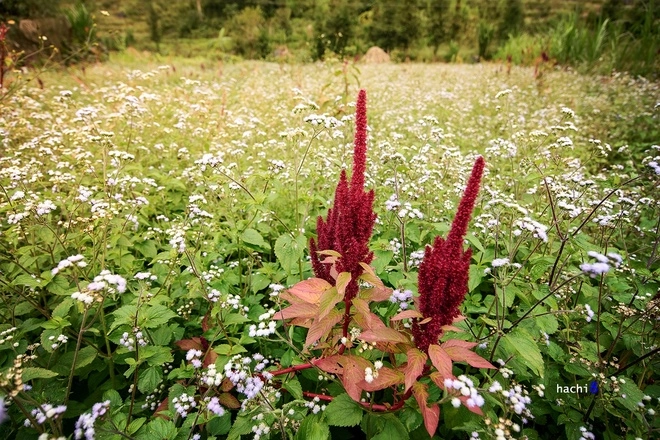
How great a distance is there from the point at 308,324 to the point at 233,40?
28.7m

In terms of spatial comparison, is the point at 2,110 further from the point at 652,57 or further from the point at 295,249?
the point at 652,57

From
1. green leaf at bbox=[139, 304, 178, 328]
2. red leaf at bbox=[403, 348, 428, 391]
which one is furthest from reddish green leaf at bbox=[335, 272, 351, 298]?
green leaf at bbox=[139, 304, 178, 328]

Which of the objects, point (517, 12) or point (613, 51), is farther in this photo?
point (517, 12)

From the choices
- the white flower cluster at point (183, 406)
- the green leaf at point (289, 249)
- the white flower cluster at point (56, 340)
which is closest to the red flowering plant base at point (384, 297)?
the green leaf at point (289, 249)

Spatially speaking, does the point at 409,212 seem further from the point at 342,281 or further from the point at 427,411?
the point at 427,411

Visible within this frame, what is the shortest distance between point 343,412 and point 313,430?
200 millimetres

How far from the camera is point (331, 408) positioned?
1.84 m

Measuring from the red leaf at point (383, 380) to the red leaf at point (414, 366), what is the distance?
0.11 meters

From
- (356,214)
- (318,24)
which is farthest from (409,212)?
(318,24)

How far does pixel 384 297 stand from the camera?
199 centimetres

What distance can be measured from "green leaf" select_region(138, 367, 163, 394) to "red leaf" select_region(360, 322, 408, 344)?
137cm

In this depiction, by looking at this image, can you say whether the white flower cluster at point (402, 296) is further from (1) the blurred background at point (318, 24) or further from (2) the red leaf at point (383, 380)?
(1) the blurred background at point (318, 24)

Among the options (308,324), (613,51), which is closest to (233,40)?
(613,51)

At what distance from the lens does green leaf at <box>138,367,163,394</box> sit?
2059 millimetres
